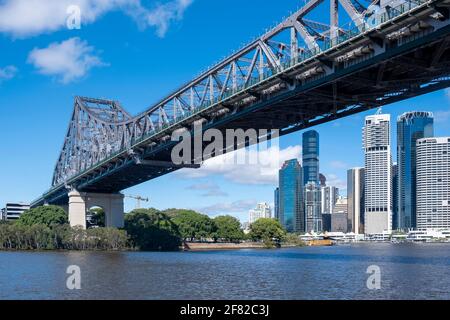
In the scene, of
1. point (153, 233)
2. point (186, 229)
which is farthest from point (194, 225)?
point (153, 233)

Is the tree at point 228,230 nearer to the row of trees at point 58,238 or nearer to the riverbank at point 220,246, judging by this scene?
the riverbank at point 220,246

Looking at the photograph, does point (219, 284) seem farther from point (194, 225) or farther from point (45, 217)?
point (194, 225)

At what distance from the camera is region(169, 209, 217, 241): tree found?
438 ft

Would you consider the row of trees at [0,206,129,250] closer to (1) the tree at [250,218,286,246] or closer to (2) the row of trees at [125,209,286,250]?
(2) the row of trees at [125,209,286,250]

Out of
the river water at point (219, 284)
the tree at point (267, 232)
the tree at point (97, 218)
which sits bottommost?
the tree at point (267, 232)

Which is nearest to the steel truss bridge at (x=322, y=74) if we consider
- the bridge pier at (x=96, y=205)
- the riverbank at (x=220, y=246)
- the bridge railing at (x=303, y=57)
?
the bridge railing at (x=303, y=57)

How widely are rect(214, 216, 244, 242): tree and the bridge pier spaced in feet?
115

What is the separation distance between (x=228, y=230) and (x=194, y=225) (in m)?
9.46

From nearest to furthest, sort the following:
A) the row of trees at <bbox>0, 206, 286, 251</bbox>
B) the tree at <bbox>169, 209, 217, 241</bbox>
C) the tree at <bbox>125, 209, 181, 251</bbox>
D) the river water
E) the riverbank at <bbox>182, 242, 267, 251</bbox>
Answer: the river water → the row of trees at <bbox>0, 206, 286, 251</bbox> → the tree at <bbox>125, 209, 181, 251</bbox> → the riverbank at <bbox>182, 242, 267, 251</bbox> → the tree at <bbox>169, 209, 217, 241</bbox>

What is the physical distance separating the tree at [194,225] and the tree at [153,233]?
6.11m

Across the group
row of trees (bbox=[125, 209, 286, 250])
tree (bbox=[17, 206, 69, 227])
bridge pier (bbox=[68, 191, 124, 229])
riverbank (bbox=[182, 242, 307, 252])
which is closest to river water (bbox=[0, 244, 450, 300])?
bridge pier (bbox=[68, 191, 124, 229])

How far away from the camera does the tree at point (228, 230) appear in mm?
141500

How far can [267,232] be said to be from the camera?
468 ft
